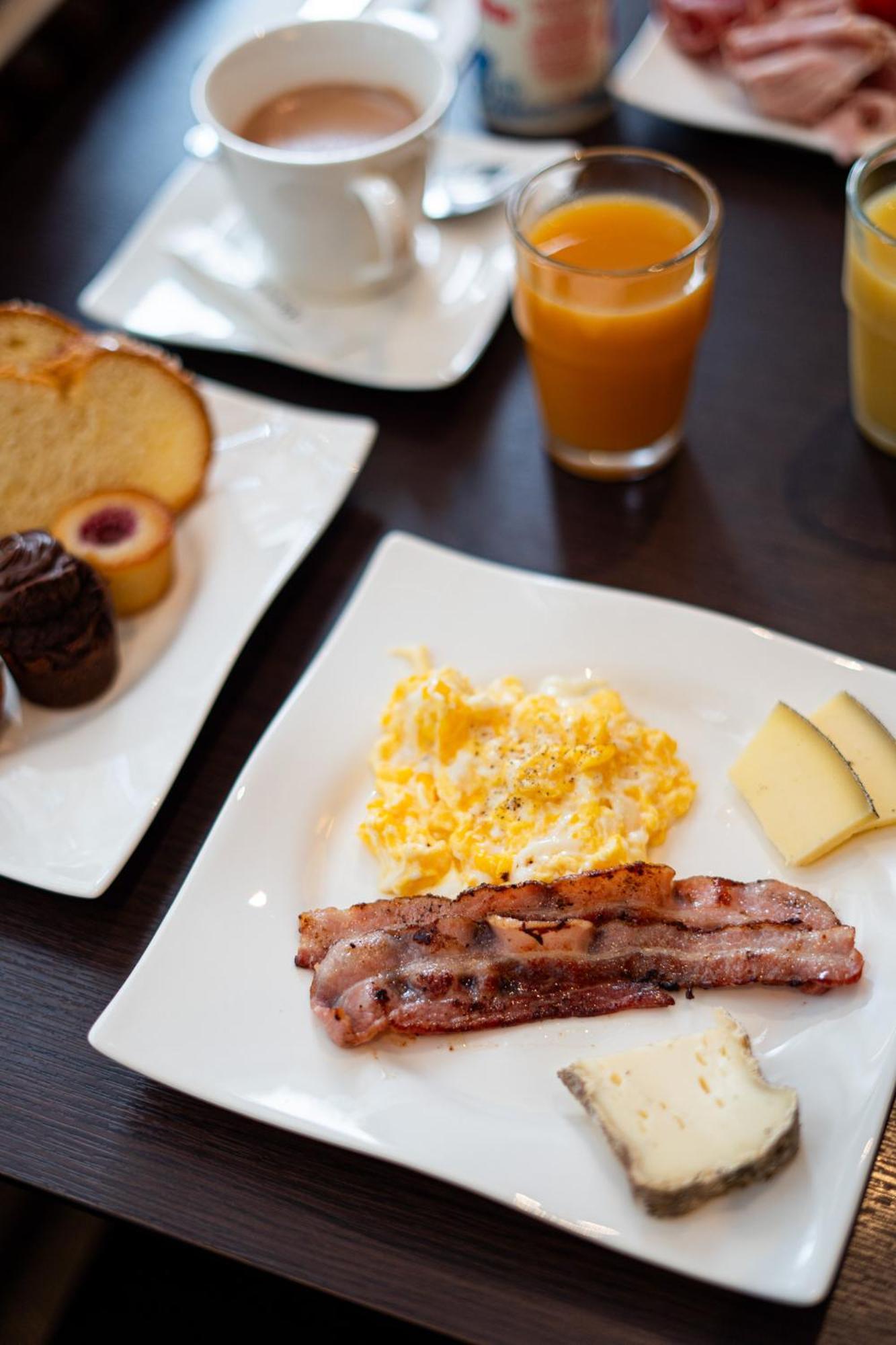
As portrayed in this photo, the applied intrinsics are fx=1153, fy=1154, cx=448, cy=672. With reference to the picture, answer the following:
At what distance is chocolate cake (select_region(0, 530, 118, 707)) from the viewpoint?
1430 mm

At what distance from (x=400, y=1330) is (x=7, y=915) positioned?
794 millimetres

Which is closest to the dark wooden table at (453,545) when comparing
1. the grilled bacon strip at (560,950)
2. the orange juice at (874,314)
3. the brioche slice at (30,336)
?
the orange juice at (874,314)

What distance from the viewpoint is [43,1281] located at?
5.16 ft

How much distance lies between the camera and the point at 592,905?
4.06 feet

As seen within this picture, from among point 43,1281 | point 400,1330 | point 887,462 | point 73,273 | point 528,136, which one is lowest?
point 400,1330

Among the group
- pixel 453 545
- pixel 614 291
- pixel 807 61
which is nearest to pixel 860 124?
pixel 807 61

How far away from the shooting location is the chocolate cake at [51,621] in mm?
1430

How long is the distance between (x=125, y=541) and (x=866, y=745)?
0.99 metres

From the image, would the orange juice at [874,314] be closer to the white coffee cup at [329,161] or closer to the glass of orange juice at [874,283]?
the glass of orange juice at [874,283]

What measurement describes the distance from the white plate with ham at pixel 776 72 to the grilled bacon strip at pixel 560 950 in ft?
4.77

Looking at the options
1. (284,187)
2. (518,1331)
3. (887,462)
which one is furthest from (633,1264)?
(284,187)

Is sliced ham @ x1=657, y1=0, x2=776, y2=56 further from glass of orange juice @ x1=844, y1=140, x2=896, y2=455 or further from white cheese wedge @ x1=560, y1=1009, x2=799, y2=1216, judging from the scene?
white cheese wedge @ x1=560, y1=1009, x2=799, y2=1216

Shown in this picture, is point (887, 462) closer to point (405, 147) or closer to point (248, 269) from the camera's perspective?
point (405, 147)

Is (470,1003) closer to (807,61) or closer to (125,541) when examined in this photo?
(125,541)
